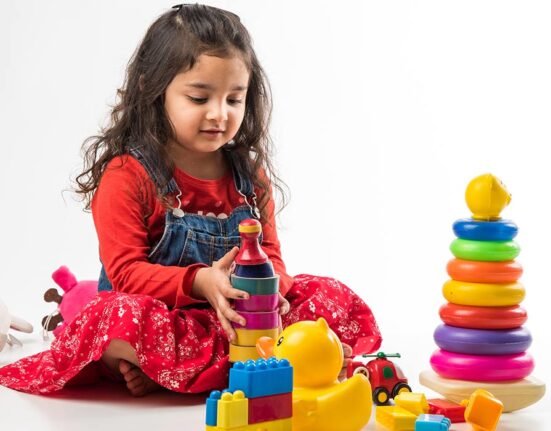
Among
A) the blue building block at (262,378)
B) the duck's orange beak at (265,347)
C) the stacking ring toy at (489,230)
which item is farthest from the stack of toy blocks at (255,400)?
the stacking ring toy at (489,230)

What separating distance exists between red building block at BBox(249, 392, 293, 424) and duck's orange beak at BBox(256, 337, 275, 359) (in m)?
0.21

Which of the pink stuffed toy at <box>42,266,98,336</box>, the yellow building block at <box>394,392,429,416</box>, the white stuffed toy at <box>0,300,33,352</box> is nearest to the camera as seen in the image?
the yellow building block at <box>394,392,429,416</box>

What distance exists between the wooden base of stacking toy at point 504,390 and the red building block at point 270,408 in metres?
0.40

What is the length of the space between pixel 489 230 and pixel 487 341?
0.67 ft

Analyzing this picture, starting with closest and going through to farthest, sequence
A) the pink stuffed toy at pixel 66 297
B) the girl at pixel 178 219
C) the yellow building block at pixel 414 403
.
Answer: the yellow building block at pixel 414 403 → the girl at pixel 178 219 → the pink stuffed toy at pixel 66 297

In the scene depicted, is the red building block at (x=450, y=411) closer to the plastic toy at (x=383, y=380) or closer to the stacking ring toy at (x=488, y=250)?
the plastic toy at (x=383, y=380)

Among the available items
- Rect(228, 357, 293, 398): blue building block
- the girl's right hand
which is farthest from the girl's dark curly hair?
Rect(228, 357, 293, 398): blue building block

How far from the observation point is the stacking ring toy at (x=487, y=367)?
82.7 inches

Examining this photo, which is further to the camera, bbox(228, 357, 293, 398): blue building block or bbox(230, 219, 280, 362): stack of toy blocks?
bbox(230, 219, 280, 362): stack of toy blocks

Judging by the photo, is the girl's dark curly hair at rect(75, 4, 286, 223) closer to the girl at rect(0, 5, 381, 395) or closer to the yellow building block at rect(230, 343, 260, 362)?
the girl at rect(0, 5, 381, 395)

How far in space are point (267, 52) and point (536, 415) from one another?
2.04 m

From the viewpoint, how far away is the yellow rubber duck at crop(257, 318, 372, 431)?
1.88 meters

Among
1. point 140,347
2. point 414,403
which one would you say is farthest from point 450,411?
point 140,347

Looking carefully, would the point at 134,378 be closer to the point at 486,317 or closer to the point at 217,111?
the point at 217,111
